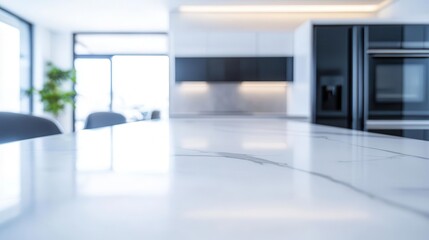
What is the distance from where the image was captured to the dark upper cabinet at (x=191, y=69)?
4.02m

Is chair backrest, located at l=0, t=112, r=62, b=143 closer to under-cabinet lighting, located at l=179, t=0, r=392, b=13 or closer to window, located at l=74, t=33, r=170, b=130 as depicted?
under-cabinet lighting, located at l=179, t=0, r=392, b=13

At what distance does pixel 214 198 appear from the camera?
30cm

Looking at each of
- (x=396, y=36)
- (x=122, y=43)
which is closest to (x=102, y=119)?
(x=396, y=36)

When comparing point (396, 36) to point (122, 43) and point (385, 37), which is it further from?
point (122, 43)

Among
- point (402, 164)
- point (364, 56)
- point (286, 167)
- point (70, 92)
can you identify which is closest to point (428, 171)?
point (402, 164)

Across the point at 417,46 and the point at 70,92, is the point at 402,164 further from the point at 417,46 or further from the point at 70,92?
the point at 70,92

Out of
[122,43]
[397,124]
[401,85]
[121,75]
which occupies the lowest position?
[397,124]

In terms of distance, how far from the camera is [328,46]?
312 cm

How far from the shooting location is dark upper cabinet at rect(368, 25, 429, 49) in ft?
9.78

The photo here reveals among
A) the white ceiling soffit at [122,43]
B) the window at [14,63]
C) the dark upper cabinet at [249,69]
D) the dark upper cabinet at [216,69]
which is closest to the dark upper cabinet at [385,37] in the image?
the dark upper cabinet at [249,69]

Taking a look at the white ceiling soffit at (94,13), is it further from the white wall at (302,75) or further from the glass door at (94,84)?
the white wall at (302,75)

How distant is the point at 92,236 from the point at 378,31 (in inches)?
131

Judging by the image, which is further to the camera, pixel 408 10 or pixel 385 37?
pixel 408 10

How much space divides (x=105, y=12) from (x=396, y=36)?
4.11 metres
